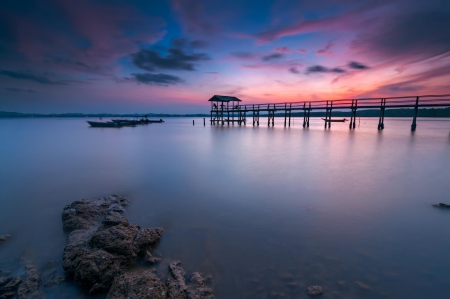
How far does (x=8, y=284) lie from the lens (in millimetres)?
2973

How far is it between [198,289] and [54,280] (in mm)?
2175

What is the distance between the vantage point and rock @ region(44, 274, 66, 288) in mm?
3074

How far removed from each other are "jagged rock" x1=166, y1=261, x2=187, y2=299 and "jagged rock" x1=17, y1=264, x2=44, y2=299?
172 centimetres

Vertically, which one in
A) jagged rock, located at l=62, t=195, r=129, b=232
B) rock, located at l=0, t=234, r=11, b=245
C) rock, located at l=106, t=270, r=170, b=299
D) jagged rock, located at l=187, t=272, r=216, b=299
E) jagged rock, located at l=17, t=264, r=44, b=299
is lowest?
rock, located at l=0, t=234, r=11, b=245

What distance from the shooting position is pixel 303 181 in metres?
7.71

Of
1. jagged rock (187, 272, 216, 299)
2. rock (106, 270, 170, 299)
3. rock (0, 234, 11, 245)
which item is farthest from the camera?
rock (0, 234, 11, 245)

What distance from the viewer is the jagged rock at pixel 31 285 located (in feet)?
9.39

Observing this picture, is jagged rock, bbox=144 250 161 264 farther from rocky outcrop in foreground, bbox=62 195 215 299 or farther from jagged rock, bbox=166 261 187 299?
jagged rock, bbox=166 261 187 299

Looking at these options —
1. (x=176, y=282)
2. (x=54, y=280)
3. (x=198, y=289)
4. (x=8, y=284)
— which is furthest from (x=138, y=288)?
(x=8, y=284)

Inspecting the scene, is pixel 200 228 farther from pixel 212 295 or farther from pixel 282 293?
pixel 282 293

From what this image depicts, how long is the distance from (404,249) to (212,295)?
3.44 metres

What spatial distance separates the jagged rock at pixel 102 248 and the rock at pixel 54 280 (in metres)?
0.11

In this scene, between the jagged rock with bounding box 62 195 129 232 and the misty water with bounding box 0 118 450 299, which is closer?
the misty water with bounding box 0 118 450 299

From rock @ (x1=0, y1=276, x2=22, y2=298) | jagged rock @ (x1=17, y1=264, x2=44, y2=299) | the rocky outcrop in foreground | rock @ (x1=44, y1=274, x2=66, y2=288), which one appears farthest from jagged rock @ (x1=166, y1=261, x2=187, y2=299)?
rock @ (x1=0, y1=276, x2=22, y2=298)
